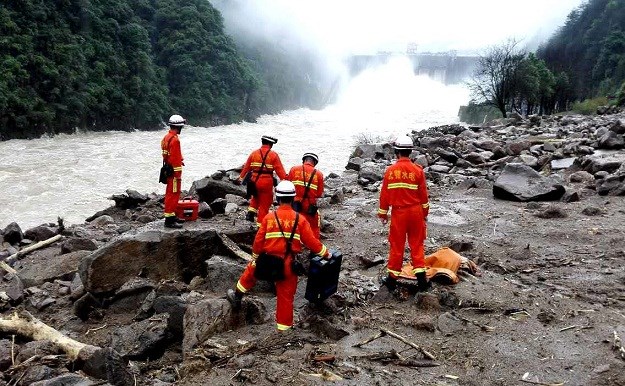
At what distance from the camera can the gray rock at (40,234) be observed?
9.69 meters

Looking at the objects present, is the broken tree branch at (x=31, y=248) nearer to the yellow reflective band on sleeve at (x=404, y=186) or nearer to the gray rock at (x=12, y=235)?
the gray rock at (x=12, y=235)

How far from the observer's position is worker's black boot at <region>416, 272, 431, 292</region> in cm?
540

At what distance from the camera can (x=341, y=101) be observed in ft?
339

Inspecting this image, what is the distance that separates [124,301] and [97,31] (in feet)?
133

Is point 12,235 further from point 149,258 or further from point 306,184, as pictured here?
point 306,184

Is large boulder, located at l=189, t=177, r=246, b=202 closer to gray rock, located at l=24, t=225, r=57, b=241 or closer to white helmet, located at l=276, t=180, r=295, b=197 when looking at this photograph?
gray rock, located at l=24, t=225, r=57, b=241

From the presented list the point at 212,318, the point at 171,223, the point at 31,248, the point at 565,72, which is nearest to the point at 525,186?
the point at 171,223

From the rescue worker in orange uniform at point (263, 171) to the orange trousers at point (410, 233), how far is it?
93.6 inches

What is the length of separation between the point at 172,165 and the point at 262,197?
4.52 feet

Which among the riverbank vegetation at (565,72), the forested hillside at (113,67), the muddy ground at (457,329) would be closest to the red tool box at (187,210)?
the muddy ground at (457,329)

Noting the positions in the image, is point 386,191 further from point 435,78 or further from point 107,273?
point 435,78

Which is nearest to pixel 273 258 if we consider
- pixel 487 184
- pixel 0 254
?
pixel 0 254

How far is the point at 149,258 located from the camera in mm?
6289

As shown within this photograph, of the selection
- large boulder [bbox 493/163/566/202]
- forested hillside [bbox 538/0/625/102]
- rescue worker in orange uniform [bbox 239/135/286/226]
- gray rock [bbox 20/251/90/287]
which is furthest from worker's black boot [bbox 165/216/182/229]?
forested hillside [bbox 538/0/625/102]
